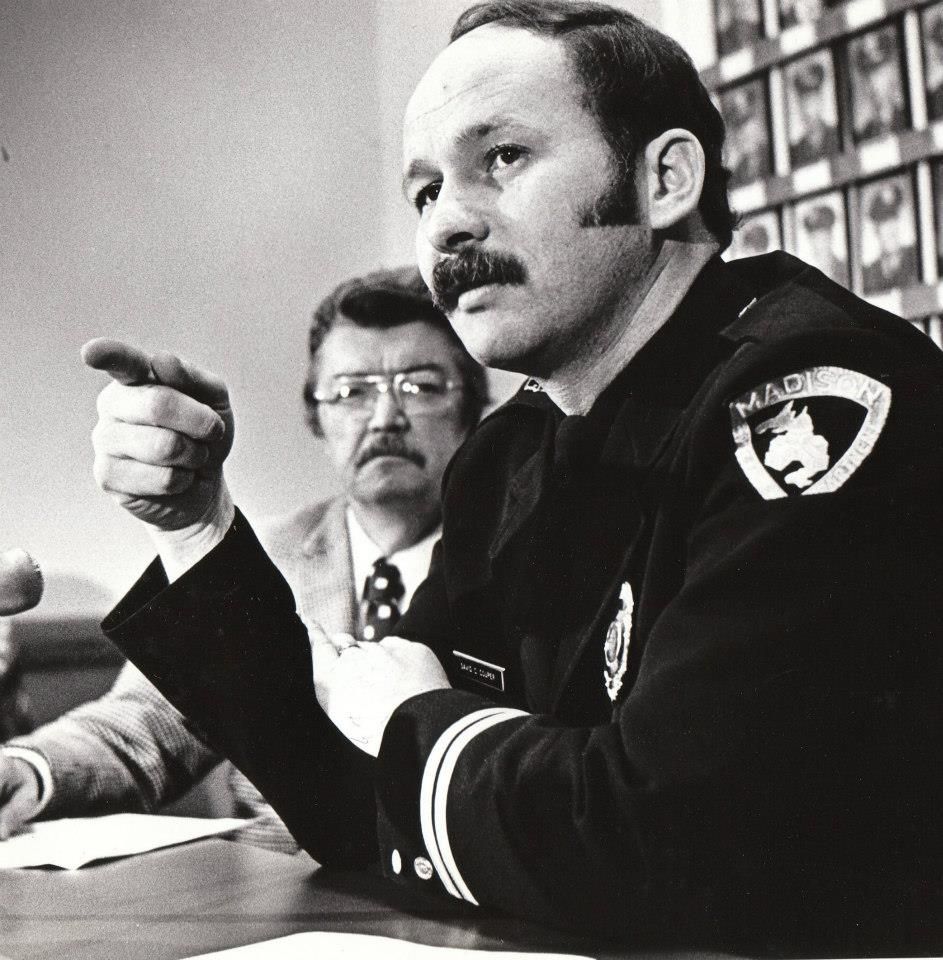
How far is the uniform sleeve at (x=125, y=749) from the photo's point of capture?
1544mm

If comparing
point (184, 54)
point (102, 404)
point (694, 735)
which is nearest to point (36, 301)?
point (184, 54)

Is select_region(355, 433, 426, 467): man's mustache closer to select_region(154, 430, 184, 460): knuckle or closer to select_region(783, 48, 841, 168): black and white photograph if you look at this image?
select_region(783, 48, 841, 168): black and white photograph

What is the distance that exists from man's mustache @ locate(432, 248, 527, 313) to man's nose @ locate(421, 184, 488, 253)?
0.01 m

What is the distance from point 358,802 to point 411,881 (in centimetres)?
22

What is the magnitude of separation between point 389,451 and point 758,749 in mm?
1526

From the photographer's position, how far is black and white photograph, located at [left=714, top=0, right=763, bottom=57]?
2434 mm

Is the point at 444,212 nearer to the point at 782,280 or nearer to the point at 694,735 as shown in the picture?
the point at 782,280

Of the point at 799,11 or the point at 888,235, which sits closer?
the point at 888,235

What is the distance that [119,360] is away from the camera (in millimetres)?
894

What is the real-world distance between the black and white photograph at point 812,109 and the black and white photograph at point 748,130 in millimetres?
58

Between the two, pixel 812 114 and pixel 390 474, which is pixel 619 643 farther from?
pixel 812 114

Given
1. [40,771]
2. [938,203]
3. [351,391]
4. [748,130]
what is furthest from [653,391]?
[748,130]

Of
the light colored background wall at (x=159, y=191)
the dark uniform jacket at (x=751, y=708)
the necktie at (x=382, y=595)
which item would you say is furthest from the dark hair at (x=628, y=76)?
the necktie at (x=382, y=595)

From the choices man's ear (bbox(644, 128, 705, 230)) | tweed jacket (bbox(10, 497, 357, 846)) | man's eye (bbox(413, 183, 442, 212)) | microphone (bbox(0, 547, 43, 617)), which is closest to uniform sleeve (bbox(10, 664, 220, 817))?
tweed jacket (bbox(10, 497, 357, 846))
